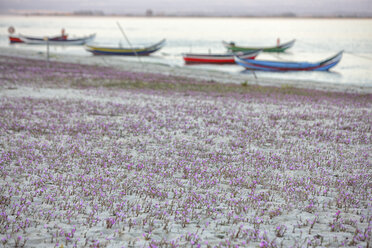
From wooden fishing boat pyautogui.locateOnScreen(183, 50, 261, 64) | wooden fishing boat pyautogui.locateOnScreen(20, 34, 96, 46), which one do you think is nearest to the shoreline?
wooden fishing boat pyautogui.locateOnScreen(183, 50, 261, 64)

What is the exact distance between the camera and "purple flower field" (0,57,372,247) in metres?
4.87

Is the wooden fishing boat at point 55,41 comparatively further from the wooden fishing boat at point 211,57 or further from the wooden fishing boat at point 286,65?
the wooden fishing boat at point 286,65

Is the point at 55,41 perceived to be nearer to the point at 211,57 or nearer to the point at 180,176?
the point at 211,57

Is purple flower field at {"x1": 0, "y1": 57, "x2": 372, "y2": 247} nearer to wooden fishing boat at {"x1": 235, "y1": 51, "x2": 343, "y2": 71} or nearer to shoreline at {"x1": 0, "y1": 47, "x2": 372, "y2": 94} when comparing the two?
shoreline at {"x1": 0, "y1": 47, "x2": 372, "y2": 94}

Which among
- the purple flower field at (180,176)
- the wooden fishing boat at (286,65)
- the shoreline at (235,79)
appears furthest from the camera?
the wooden fishing boat at (286,65)

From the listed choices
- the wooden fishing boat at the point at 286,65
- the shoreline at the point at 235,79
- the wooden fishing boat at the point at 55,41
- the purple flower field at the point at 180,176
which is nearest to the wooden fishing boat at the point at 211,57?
the wooden fishing boat at the point at 286,65

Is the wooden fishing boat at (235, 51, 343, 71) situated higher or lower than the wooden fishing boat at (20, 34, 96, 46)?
lower

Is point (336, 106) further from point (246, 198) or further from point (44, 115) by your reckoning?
point (44, 115)

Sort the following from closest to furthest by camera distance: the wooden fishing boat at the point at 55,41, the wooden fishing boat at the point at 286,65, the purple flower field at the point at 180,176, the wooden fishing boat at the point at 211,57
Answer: the purple flower field at the point at 180,176, the wooden fishing boat at the point at 286,65, the wooden fishing boat at the point at 211,57, the wooden fishing boat at the point at 55,41

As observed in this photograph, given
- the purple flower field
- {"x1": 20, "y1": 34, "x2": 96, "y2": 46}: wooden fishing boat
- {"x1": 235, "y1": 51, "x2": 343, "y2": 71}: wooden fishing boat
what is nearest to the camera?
the purple flower field

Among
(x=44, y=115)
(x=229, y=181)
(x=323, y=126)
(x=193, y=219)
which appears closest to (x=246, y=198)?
(x=229, y=181)

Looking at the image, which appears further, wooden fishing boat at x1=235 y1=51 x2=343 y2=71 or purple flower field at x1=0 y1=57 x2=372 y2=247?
wooden fishing boat at x1=235 y1=51 x2=343 y2=71

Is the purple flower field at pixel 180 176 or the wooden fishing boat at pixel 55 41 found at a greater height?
the wooden fishing boat at pixel 55 41

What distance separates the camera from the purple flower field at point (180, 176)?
487cm
